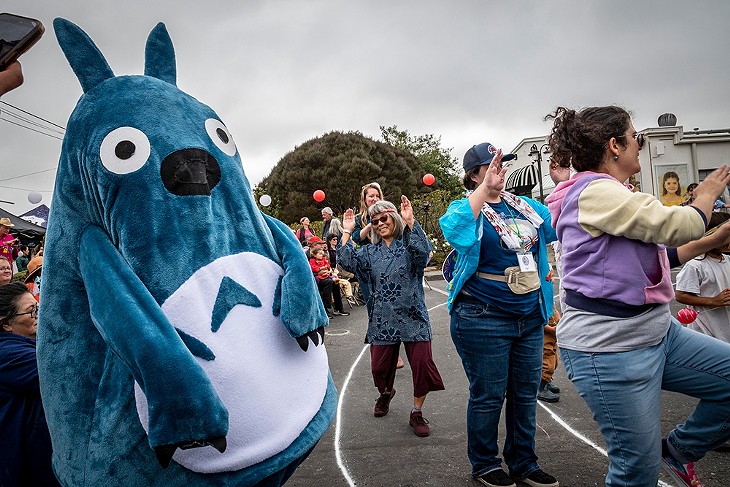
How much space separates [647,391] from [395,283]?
2.77m

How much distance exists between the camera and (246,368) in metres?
1.61

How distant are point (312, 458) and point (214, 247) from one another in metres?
2.67

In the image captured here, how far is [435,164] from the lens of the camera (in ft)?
127

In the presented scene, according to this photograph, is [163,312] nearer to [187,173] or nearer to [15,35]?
[187,173]

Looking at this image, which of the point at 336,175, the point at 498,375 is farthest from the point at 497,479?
the point at 336,175

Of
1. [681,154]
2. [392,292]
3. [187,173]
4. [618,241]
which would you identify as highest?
[681,154]

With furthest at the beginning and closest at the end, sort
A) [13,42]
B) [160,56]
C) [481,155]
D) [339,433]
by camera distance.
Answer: [339,433], [481,155], [160,56], [13,42]

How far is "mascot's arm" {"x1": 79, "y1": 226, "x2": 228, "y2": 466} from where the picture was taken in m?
1.40

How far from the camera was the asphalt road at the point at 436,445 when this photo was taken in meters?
3.35

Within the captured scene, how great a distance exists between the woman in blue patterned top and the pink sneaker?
2.11 meters

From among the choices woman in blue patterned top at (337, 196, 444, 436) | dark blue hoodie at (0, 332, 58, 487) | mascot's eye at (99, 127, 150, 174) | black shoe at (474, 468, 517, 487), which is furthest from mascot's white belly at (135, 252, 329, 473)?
woman in blue patterned top at (337, 196, 444, 436)

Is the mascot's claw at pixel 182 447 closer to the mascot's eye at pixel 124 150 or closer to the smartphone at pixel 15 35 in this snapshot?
the mascot's eye at pixel 124 150

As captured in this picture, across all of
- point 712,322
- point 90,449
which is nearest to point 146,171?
point 90,449

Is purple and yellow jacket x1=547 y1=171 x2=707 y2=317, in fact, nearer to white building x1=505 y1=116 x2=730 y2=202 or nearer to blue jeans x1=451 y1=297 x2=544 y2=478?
blue jeans x1=451 y1=297 x2=544 y2=478
